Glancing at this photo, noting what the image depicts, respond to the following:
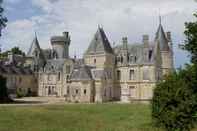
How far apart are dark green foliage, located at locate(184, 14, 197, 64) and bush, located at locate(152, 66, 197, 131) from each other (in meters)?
1.88

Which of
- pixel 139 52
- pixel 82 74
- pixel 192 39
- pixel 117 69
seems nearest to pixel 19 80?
pixel 82 74

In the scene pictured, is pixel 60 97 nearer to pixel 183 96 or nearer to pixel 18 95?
pixel 18 95

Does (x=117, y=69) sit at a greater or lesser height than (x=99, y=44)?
lesser

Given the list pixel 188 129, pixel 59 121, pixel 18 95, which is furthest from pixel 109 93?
pixel 188 129

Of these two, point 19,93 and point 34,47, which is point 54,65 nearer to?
point 19,93

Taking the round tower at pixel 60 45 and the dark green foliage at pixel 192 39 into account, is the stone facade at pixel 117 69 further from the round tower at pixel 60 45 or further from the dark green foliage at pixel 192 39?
the dark green foliage at pixel 192 39

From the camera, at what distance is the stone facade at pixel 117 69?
71375 millimetres

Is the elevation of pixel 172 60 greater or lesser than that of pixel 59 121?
greater

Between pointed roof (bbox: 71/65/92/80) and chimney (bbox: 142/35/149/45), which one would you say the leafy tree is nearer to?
pointed roof (bbox: 71/65/92/80)

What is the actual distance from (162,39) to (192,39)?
170 feet

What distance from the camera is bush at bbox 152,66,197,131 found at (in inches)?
832

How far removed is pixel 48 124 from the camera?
25750 millimetres

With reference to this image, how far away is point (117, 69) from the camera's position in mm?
76250

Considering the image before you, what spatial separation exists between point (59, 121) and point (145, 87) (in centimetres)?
4536
